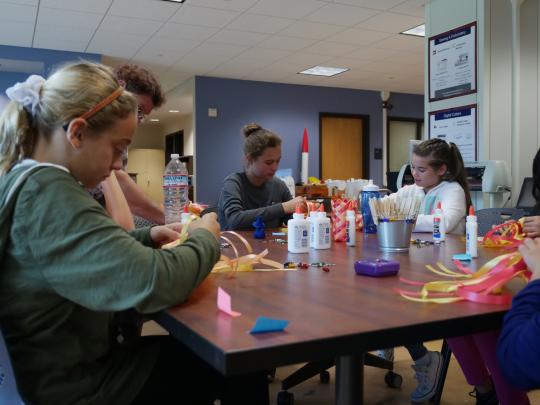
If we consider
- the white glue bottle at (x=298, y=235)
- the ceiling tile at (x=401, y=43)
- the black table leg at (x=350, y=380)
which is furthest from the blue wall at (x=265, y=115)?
the black table leg at (x=350, y=380)

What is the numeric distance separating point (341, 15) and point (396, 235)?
Answer: 144 inches

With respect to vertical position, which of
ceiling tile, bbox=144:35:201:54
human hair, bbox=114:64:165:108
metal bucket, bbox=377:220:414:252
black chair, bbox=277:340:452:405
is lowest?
black chair, bbox=277:340:452:405

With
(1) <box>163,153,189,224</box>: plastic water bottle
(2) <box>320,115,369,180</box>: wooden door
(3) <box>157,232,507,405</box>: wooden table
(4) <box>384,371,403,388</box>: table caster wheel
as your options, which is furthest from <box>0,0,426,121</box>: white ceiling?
(3) <box>157,232,507,405</box>: wooden table

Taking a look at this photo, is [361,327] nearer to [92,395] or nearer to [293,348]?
[293,348]

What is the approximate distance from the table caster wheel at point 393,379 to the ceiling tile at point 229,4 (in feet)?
10.9

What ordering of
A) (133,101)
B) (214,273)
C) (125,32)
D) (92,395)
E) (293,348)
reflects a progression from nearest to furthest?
(293,348)
(92,395)
(133,101)
(214,273)
(125,32)

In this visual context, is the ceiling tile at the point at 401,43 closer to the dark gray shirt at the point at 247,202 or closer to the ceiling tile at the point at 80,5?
the ceiling tile at the point at 80,5

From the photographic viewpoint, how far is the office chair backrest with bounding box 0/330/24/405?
0.80 meters

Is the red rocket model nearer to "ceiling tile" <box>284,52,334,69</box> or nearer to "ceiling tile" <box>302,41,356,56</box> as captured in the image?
"ceiling tile" <box>284,52,334,69</box>

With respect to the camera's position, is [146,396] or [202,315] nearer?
[202,315]

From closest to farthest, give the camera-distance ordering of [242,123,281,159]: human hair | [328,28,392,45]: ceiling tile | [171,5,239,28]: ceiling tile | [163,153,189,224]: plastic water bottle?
[163,153,189,224]: plastic water bottle < [242,123,281,159]: human hair < [171,5,239,28]: ceiling tile < [328,28,392,45]: ceiling tile

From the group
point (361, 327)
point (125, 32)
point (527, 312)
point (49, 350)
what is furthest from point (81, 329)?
point (125, 32)

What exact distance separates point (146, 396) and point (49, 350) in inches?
9.6

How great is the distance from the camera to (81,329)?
95 cm
